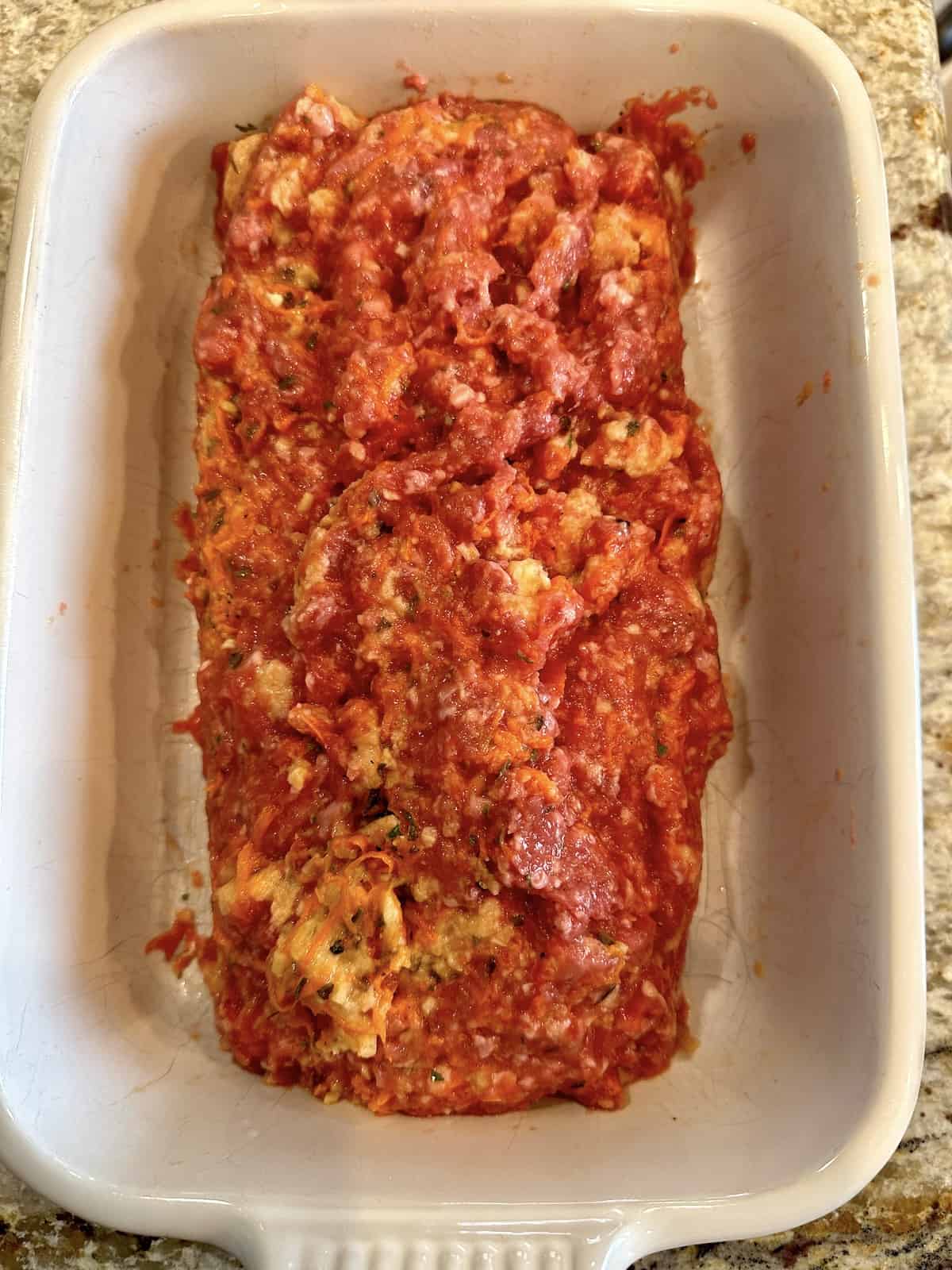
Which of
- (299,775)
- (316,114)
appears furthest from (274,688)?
(316,114)

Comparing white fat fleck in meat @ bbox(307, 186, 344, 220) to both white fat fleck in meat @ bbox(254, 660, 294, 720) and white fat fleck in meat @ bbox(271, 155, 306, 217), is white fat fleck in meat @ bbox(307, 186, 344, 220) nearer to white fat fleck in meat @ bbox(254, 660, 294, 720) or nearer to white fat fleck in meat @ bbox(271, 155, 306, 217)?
white fat fleck in meat @ bbox(271, 155, 306, 217)

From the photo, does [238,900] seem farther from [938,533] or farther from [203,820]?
[938,533]

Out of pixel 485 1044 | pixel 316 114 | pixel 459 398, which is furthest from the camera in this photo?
pixel 316 114

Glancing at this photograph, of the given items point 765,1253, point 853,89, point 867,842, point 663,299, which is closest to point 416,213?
point 663,299

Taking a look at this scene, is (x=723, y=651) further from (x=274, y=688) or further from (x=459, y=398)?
(x=274, y=688)

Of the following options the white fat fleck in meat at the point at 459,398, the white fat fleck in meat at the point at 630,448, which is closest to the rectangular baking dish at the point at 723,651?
the white fat fleck in meat at the point at 630,448

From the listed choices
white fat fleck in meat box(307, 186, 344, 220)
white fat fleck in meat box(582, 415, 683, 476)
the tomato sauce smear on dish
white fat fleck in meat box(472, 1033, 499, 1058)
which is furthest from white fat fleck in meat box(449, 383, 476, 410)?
white fat fleck in meat box(472, 1033, 499, 1058)
